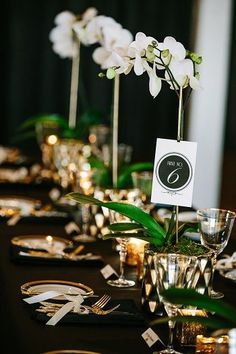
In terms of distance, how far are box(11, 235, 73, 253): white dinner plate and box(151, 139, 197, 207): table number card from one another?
71 cm

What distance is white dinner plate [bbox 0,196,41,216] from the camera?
3.47 metres

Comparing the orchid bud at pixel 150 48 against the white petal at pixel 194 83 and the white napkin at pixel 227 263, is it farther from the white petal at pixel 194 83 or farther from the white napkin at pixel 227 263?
the white napkin at pixel 227 263

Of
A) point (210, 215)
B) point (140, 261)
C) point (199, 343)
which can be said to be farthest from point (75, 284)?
point (199, 343)

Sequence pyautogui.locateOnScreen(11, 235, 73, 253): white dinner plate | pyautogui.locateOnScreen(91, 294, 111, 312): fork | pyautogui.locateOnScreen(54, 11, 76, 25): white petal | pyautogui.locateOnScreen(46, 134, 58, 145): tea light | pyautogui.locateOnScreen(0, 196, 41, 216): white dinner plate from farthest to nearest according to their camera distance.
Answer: pyautogui.locateOnScreen(46, 134, 58, 145): tea light, pyautogui.locateOnScreen(54, 11, 76, 25): white petal, pyautogui.locateOnScreen(0, 196, 41, 216): white dinner plate, pyautogui.locateOnScreen(11, 235, 73, 253): white dinner plate, pyautogui.locateOnScreen(91, 294, 111, 312): fork

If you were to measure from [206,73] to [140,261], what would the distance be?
533 centimetres

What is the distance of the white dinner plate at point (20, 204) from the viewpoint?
3.47 meters

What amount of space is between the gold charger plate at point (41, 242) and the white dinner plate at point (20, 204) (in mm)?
528

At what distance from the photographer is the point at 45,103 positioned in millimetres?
7352

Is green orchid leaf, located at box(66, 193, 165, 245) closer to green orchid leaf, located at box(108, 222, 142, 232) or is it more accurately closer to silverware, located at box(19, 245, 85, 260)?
green orchid leaf, located at box(108, 222, 142, 232)

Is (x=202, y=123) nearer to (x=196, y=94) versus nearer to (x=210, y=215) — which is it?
(x=196, y=94)

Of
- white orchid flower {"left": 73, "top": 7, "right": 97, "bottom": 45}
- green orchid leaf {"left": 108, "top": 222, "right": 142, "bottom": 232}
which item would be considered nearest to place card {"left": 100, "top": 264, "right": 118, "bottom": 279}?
green orchid leaf {"left": 108, "top": 222, "right": 142, "bottom": 232}

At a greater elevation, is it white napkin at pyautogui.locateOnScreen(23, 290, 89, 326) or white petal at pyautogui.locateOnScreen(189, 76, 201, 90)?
white petal at pyautogui.locateOnScreen(189, 76, 201, 90)

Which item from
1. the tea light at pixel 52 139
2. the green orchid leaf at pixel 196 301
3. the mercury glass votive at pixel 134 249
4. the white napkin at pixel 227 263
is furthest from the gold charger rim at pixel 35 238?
the tea light at pixel 52 139

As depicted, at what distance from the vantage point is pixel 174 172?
207 centimetres
